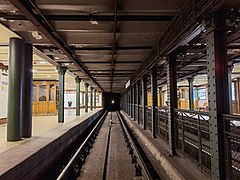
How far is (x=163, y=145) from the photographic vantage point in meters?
5.16

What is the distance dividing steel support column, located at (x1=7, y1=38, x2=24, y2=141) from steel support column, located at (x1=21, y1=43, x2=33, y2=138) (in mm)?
335

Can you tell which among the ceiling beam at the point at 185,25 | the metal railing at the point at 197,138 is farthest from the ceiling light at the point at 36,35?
the metal railing at the point at 197,138

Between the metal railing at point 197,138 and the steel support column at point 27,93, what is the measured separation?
3.55 m

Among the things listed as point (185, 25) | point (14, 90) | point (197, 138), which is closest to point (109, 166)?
point (197, 138)

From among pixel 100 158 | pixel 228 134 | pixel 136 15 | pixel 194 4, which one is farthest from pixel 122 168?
pixel 194 4

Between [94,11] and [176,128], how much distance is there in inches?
110

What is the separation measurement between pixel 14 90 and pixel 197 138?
418 centimetres

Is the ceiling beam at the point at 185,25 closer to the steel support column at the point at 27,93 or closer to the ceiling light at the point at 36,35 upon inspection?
the ceiling light at the point at 36,35

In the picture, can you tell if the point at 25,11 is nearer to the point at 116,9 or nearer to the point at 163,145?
the point at 116,9

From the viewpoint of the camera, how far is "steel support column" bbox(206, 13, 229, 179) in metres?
2.32

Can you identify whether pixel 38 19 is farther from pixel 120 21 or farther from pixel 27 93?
pixel 27 93

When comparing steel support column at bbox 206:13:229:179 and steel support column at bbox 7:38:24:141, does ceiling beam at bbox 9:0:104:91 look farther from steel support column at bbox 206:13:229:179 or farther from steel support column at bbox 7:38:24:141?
steel support column at bbox 206:13:229:179

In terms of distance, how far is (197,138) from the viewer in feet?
14.8

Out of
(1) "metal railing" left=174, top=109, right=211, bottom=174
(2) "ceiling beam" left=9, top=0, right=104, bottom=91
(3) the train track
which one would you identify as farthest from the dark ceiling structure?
(3) the train track
